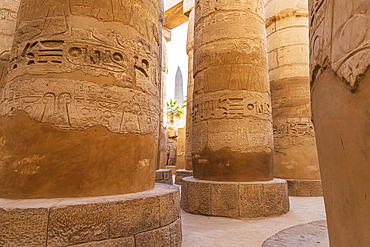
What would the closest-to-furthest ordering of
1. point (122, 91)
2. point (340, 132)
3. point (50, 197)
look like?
point (340, 132), point (50, 197), point (122, 91)

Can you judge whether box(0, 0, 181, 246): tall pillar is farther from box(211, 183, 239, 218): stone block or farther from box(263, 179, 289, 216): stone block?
box(263, 179, 289, 216): stone block

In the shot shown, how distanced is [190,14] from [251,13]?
6313 millimetres

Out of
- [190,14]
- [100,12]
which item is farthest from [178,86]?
[100,12]

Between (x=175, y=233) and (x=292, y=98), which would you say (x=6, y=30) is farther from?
(x=292, y=98)

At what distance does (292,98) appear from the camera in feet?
22.6

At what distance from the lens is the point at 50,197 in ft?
7.40

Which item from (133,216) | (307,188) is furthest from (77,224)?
(307,188)

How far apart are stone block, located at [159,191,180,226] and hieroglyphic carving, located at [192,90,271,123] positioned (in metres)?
2.36

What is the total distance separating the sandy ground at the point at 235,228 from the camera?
3.07 meters

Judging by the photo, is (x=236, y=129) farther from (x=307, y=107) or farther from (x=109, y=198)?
(x=307, y=107)

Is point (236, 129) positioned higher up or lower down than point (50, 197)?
higher up

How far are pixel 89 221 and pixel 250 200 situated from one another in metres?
2.85

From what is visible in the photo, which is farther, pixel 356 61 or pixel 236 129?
pixel 236 129

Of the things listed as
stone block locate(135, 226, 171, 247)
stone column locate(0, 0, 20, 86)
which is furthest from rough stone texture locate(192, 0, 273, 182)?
stone column locate(0, 0, 20, 86)
